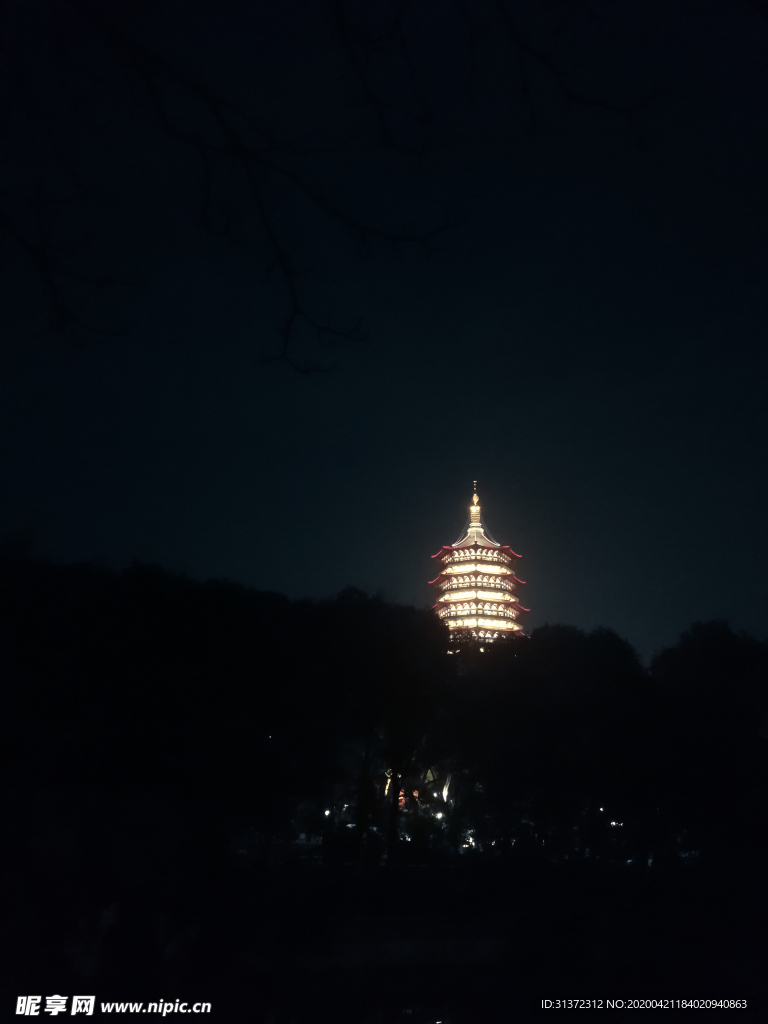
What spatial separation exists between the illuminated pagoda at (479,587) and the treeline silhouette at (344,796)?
4051 cm

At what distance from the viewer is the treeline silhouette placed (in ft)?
54.7

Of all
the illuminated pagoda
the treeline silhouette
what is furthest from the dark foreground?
the illuminated pagoda

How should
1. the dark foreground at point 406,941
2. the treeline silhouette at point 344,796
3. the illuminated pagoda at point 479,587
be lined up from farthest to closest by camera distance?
1. the illuminated pagoda at point 479,587
2. the treeline silhouette at point 344,796
3. the dark foreground at point 406,941

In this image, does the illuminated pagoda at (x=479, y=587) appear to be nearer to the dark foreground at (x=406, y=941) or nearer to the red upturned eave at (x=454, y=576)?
the red upturned eave at (x=454, y=576)

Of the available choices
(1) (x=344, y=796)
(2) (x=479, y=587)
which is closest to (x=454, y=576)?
(2) (x=479, y=587)

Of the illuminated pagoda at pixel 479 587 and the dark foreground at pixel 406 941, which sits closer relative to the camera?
the dark foreground at pixel 406 941

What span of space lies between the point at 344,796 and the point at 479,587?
4731cm

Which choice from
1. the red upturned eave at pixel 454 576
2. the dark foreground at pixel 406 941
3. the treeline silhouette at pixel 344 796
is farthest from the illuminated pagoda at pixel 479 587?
the dark foreground at pixel 406 941

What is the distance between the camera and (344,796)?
28.1 m

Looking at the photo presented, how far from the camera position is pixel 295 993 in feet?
51.9

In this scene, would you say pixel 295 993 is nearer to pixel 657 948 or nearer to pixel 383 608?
pixel 657 948

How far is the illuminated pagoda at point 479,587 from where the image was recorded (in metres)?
72.8

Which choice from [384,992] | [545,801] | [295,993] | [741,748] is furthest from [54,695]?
[741,748]

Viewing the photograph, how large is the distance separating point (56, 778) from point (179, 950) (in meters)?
4.73
